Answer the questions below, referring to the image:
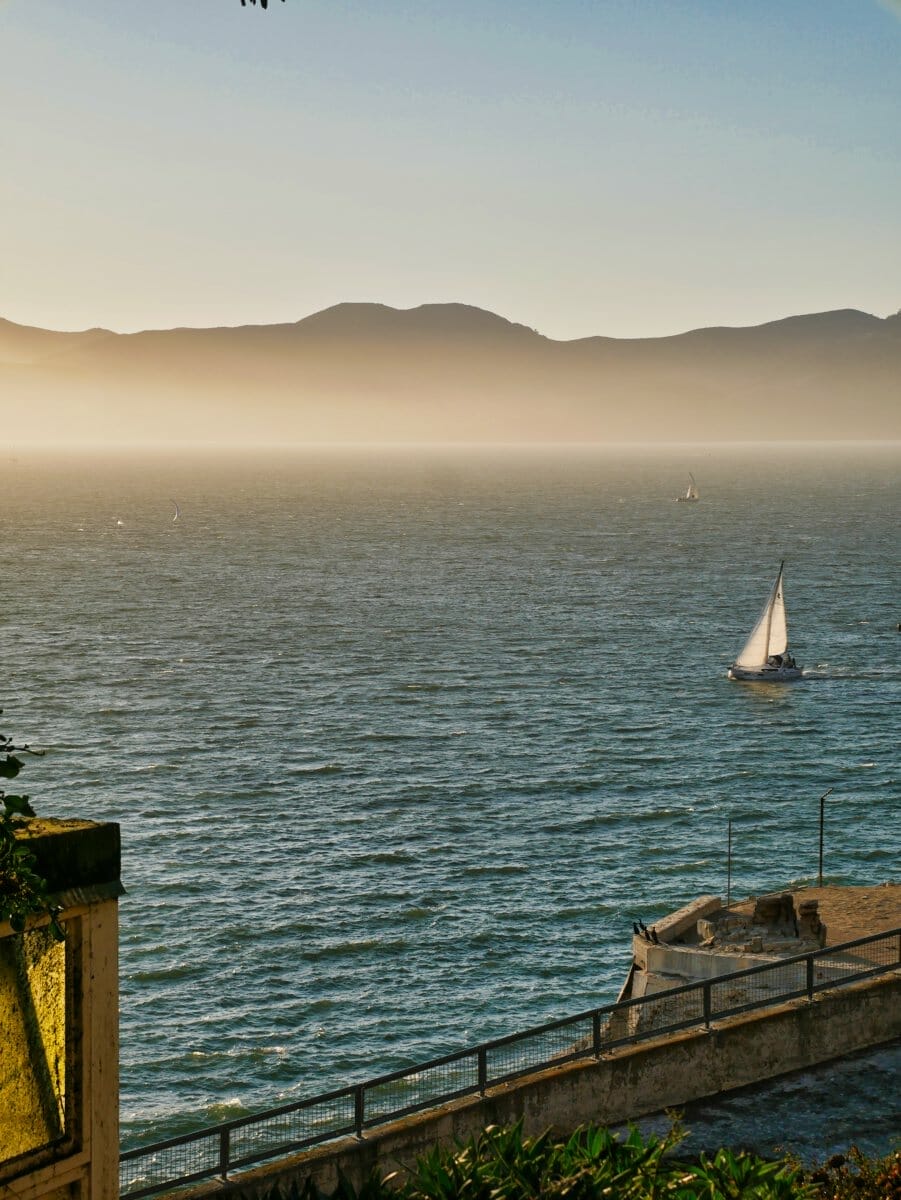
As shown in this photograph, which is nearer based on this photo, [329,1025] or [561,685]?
[329,1025]

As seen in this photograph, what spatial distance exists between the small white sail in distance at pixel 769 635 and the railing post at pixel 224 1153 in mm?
85181

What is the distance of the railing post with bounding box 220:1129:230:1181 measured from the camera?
1853 centimetres

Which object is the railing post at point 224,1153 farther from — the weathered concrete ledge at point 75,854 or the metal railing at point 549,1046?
the weathered concrete ledge at point 75,854

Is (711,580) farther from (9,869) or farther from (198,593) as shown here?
(9,869)

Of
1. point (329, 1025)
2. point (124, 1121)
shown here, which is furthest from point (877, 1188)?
point (329, 1025)

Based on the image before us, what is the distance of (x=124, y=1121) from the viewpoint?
39.6 metres

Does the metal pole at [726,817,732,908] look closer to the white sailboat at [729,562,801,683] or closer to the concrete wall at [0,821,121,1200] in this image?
the white sailboat at [729,562,801,683]

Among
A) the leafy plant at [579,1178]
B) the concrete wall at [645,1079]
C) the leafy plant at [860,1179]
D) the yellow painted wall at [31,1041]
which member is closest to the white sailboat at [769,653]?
the concrete wall at [645,1079]

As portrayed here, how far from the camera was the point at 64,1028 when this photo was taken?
421 inches

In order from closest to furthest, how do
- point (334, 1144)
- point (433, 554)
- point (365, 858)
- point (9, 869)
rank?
point (9, 869), point (334, 1144), point (365, 858), point (433, 554)

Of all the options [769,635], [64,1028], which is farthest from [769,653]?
[64,1028]

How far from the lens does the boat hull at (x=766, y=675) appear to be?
9825 centimetres

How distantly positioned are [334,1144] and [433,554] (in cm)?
17590

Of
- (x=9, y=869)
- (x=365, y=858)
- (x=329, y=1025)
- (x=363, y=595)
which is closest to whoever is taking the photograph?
(x=9, y=869)
